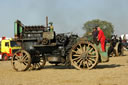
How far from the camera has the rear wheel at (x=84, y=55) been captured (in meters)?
9.25

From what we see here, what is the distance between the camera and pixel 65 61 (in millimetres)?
9875

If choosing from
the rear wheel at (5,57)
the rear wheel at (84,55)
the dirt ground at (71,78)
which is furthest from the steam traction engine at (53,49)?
the rear wheel at (5,57)

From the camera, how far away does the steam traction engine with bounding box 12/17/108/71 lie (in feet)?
30.7

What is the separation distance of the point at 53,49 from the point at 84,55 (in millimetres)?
1608

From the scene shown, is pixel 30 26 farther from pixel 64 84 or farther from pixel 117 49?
pixel 117 49

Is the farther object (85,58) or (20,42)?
(20,42)

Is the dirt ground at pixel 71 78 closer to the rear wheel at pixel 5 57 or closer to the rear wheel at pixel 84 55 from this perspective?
the rear wheel at pixel 84 55

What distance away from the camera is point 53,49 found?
10125 millimetres

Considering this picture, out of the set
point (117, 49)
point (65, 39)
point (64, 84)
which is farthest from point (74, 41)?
point (117, 49)

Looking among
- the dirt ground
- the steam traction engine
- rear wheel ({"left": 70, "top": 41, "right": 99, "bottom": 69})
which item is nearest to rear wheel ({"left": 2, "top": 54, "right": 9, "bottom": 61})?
the steam traction engine

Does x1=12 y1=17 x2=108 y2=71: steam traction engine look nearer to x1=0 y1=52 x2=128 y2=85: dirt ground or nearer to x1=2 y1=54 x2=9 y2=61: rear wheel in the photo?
x1=0 y1=52 x2=128 y2=85: dirt ground

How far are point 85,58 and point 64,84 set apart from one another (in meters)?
3.57

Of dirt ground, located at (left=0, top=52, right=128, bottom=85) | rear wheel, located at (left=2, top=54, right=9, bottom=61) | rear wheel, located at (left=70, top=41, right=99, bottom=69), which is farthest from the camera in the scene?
rear wheel, located at (left=2, top=54, right=9, bottom=61)

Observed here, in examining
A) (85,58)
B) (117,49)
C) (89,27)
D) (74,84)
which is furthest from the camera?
(89,27)
